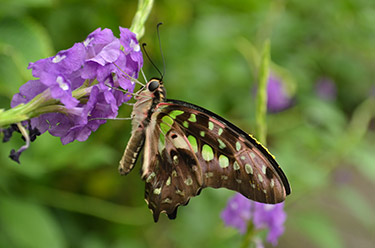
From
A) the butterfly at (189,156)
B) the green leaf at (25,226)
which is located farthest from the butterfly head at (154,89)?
the green leaf at (25,226)

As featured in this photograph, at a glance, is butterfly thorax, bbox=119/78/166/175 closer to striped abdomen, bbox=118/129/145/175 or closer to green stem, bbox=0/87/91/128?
striped abdomen, bbox=118/129/145/175

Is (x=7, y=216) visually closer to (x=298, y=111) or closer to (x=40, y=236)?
(x=40, y=236)


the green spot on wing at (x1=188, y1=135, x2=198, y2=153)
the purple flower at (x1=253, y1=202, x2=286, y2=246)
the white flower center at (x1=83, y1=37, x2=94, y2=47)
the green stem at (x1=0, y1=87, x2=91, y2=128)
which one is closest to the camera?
the green stem at (x1=0, y1=87, x2=91, y2=128)

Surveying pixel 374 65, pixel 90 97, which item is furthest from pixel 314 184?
pixel 374 65

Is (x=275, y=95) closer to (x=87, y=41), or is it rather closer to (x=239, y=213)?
(x=239, y=213)

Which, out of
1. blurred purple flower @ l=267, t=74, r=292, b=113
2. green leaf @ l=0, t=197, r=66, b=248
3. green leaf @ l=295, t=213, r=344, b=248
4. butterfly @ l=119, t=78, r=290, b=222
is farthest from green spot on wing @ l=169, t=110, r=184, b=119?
blurred purple flower @ l=267, t=74, r=292, b=113

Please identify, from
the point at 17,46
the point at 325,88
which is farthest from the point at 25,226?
the point at 325,88
